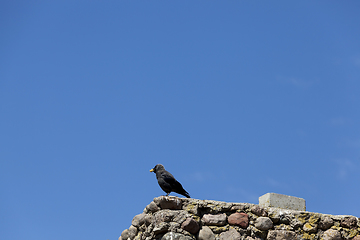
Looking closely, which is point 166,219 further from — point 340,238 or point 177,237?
point 340,238

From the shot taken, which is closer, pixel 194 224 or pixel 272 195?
pixel 194 224

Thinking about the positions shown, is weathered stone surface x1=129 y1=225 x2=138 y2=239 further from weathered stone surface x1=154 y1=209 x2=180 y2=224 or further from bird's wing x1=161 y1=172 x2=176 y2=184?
bird's wing x1=161 y1=172 x2=176 y2=184

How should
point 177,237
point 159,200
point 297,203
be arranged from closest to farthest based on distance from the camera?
point 177,237 → point 159,200 → point 297,203

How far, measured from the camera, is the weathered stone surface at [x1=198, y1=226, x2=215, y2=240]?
673cm

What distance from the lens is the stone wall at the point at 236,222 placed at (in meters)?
6.78

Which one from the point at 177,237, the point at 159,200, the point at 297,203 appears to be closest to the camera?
the point at 177,237

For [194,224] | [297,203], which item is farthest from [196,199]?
[297,203]

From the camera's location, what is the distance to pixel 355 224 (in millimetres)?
7105

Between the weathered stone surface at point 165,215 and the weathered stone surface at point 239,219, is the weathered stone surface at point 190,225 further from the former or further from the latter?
the weathered stone surface at point 239,219

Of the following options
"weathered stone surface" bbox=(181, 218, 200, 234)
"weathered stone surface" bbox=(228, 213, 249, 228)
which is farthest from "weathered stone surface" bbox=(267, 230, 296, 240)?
"weathered stone surface" bbox=(181, 218, 200, 234)

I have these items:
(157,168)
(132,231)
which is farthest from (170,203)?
(157,168)

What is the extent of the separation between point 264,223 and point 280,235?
12.5 inches

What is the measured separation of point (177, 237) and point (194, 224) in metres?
0.35

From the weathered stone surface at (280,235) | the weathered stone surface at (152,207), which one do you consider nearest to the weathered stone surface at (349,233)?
the weathered stone surface at (280,235)
